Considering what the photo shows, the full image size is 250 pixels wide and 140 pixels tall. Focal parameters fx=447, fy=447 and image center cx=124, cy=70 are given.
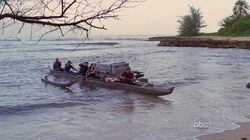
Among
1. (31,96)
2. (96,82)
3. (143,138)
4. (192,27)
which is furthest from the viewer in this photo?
(192,27)

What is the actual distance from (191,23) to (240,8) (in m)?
11.7

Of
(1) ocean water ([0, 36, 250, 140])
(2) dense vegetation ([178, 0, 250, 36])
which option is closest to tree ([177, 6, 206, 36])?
(2) dense vegetation ([178, 0, 250, 36])

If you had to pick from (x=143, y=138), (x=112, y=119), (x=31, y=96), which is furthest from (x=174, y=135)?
(x=31, y=96)

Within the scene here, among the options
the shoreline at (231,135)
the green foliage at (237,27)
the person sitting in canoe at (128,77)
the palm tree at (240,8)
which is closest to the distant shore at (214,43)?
the green foliage at (237,27)

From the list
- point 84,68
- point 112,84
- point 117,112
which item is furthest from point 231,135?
point 84,68

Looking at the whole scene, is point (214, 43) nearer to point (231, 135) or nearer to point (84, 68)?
point (84, 68)

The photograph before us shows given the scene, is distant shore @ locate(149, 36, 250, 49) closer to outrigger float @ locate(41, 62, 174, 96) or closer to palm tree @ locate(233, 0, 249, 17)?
palm tree @ locate(233, 0, 249, 17)

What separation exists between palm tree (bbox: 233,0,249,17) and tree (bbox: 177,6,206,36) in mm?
8114

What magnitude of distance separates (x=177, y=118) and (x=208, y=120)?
1.10 metres

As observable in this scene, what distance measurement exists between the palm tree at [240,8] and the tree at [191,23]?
8114 millimetres

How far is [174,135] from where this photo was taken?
11625 mm

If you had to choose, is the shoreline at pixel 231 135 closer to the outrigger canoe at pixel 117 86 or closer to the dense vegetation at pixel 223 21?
the outrigger canoe at pixel 117 86

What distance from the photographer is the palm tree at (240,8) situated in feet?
319

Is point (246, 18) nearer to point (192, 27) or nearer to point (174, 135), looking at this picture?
point (192, 27)
